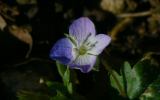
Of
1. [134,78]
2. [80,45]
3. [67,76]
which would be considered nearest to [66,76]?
[67,76]

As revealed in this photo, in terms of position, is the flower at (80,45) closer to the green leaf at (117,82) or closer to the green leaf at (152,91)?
the green leaf at (117,82)

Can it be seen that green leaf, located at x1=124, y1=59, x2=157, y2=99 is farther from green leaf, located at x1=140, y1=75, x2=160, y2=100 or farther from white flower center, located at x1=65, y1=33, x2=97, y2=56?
white flower center, located at x1=65, y1=33, x2=97, y2=56

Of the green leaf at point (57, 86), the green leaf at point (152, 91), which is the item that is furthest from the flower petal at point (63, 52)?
the green leaf at point (152, 91)

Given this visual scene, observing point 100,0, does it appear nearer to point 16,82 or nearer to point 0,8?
point 0,8

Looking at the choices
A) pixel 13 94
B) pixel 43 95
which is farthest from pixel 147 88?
pixel 13 94

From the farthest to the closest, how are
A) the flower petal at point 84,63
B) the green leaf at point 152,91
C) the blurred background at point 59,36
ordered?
the blurred background at point 59,36 < the green leaf at point 152,91 < the flower petal at point 84,63
